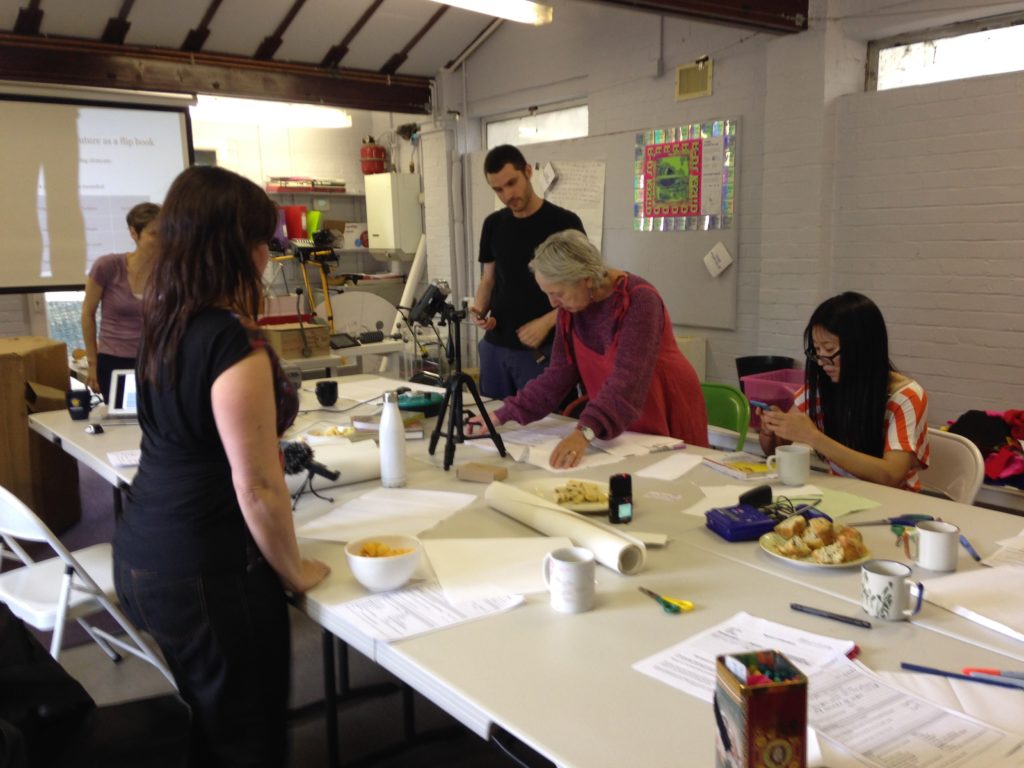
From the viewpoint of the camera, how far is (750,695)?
873 mm

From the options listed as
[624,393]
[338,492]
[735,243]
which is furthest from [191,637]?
[735,243]

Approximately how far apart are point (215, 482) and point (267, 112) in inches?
204

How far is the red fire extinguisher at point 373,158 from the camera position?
774cm

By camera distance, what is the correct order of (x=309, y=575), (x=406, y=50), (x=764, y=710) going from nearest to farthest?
(x=764, y=710), (x=309, y=575), (x=406, y=50)

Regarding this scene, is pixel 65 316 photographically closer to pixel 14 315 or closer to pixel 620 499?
pixel 14 315

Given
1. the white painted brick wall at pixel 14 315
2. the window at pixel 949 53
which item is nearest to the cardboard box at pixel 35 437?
the white painted brick wall at pixel 14 315

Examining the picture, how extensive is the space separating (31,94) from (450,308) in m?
4.33

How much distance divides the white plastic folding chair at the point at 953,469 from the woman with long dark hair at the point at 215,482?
5.66 feet

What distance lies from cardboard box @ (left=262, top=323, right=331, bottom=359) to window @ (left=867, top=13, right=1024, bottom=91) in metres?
3.31

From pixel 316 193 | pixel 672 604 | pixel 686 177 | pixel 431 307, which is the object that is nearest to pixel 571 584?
pixel 672 604

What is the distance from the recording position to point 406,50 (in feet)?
21.5

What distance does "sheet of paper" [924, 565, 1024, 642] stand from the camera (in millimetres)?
1362

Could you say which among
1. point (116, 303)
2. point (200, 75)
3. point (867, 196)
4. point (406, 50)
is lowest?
point (116, 303)

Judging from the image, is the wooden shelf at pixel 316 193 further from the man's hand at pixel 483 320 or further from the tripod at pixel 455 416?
the tripod at pixel 455 416
